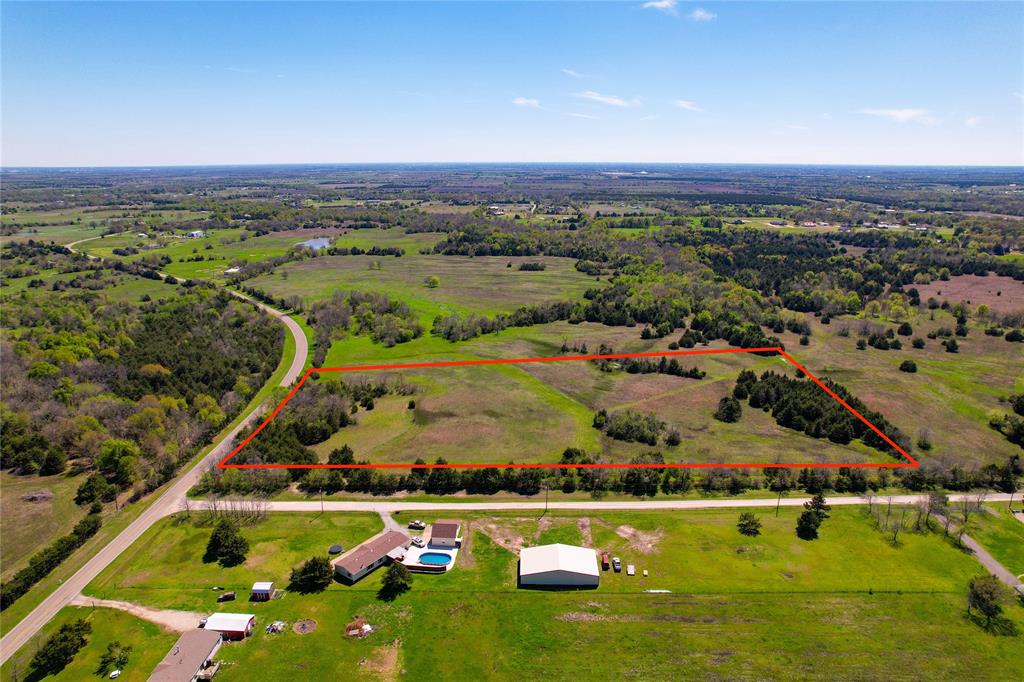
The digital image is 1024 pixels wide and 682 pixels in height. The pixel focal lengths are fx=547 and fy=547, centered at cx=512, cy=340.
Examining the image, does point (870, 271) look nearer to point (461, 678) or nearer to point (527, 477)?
point (527, 477)

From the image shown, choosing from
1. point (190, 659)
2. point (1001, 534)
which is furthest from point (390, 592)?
point (1001, 534)

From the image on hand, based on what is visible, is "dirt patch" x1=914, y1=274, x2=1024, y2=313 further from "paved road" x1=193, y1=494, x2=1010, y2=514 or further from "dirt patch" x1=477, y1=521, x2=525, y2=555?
"dirt patch" x1=477, y1=521, x2=525, y2=555

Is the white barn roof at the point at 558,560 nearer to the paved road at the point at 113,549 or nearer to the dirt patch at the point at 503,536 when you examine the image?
the dirt patch at the point at 503,536

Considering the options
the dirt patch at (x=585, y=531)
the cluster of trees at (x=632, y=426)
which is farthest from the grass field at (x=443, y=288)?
the dirt patch at (x=585, y=531)

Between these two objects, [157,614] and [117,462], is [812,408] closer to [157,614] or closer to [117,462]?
[157,614]

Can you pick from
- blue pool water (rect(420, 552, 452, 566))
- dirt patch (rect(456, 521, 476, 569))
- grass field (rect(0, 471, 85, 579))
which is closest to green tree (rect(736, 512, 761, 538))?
dirt patch (rect(456, 521, 476, 569))

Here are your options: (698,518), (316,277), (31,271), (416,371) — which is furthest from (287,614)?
(31,271)
